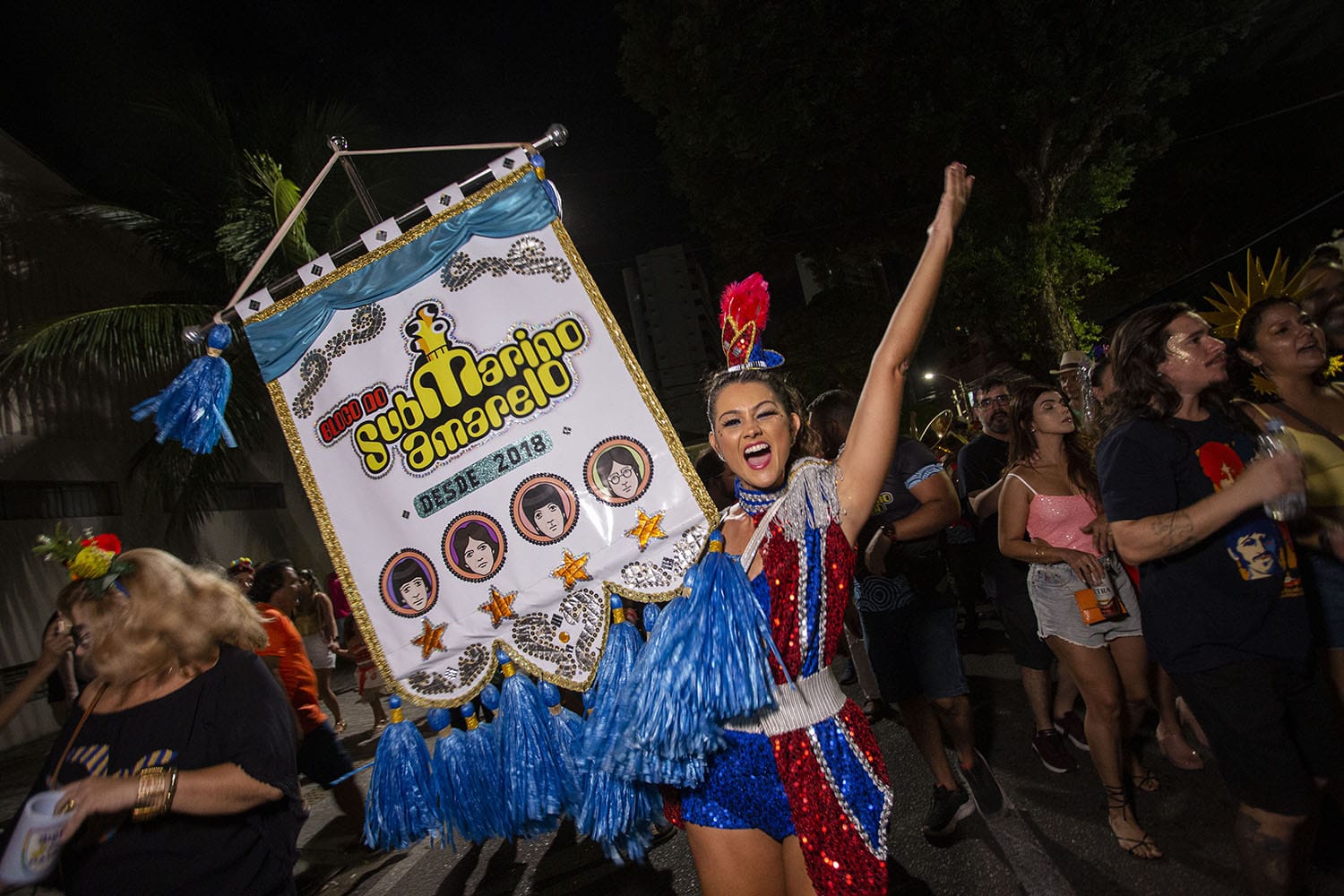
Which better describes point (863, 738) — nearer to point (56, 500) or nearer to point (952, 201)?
point (952, 201)

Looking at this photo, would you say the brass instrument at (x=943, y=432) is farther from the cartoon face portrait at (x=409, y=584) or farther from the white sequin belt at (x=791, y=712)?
the cartoon face portrait at (x=409, y=584)

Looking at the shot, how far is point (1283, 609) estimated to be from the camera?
2158 millimetres

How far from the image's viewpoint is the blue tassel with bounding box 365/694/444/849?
2213 mm

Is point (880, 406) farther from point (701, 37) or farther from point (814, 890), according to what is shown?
point (701, 37)

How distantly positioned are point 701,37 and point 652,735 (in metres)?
13.7

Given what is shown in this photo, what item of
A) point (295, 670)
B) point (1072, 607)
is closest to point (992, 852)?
point (1072, 607)

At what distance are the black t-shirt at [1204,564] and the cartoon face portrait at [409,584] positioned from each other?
2.19 metres

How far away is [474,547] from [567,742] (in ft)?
2.18

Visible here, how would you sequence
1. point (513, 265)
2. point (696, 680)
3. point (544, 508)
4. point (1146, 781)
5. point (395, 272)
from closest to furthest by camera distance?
point (696, 680), point (544, 508), point (513, 265), point (395, 272), point (1146, 781)

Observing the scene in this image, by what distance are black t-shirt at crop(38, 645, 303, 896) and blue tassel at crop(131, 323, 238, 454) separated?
887mm

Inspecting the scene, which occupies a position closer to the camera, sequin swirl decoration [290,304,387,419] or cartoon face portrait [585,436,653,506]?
cartoon face portrait [585,436,653,506]

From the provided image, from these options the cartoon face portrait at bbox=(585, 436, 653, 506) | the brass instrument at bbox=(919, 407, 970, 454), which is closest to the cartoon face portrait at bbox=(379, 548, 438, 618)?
the cartoon face portrait at bbox=(585, 436, 653, 506)

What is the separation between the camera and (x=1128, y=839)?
2.93m

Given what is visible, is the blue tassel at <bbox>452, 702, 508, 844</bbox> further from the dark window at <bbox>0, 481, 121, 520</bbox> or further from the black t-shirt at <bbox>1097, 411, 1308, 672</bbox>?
the dark window at <bbox>0, 481, 121, 520</bbox>
